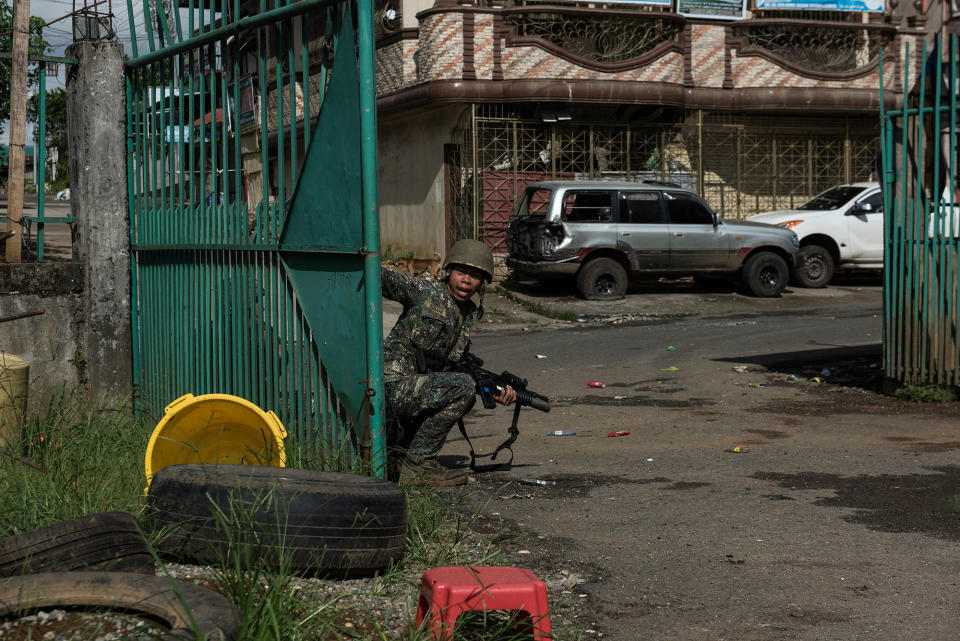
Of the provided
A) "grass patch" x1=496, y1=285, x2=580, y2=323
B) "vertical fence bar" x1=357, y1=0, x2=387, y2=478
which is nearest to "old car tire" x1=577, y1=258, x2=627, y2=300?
"grass patch" x1=496, y1=285, x2=580, y2=323

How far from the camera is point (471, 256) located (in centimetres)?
597

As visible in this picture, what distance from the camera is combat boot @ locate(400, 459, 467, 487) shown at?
5.88 metres

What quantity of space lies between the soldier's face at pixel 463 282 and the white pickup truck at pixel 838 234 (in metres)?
14.9

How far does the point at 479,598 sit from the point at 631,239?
1506 centimetres

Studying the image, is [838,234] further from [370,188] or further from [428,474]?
[370,188]

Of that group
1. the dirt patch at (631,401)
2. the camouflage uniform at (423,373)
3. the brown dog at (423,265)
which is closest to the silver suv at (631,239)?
the brown dog at (423,265)

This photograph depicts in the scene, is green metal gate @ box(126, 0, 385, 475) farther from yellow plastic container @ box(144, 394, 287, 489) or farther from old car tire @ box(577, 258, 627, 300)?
old car tire @ box(577, 258, 627, 300)

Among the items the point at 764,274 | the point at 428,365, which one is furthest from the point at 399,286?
the point at 764,274

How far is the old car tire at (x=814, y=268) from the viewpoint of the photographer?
20.1 metres

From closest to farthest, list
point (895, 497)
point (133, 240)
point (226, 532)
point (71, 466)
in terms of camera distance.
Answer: point (226, 532), point (71, 466), point (895, 497), point (133, 240)

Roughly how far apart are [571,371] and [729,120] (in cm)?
1267

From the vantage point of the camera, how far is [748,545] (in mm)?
5008

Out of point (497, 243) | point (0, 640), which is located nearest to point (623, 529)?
point (0, 640)

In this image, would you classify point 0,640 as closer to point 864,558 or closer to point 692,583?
point 692,583
